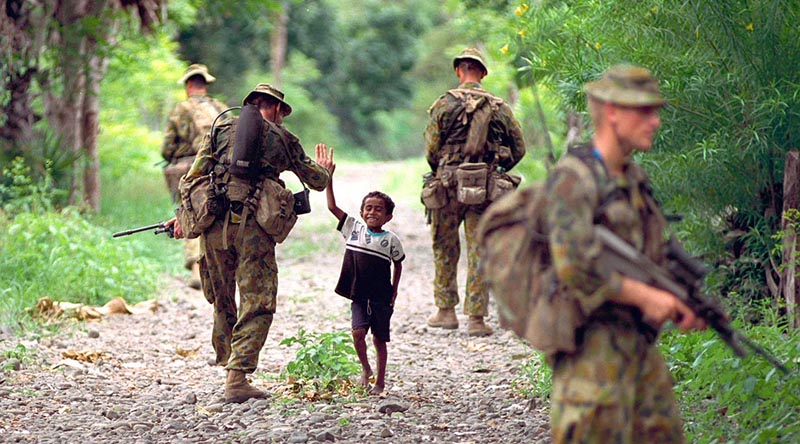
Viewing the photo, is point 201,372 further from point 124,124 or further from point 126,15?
point 124,124

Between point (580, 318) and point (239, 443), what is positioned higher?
point (580, 318)

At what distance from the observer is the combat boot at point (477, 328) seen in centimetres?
967

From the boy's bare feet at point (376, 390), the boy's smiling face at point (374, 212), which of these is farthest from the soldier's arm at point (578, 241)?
the boy's bare feet at point (376, 390)

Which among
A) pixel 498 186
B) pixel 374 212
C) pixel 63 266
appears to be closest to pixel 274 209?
pixel 374 212

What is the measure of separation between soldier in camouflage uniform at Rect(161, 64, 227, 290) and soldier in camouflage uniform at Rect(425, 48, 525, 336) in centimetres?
321

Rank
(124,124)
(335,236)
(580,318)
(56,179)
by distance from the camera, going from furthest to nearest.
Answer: (124,124)
(335,236)
(56,179)
(580,318)

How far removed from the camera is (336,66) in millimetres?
47219

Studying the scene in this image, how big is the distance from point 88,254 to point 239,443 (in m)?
6.03

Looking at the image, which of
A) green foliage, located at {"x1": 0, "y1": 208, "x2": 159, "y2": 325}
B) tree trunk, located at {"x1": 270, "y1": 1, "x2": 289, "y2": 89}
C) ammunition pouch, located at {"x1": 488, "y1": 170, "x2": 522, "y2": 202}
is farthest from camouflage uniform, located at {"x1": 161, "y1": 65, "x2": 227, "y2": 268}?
tree trunk, located at {"x1": 270, "y1": 1, "x2": 289, "y2": 89}

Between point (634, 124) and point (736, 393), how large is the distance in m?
2.15

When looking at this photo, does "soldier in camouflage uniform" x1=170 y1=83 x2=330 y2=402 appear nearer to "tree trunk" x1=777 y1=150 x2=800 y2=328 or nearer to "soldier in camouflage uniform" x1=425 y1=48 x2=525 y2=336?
"soldier in camouflage uniform" x1=425 y1=48 x2=525 y2=336

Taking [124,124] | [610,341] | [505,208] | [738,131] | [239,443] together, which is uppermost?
[124,124]

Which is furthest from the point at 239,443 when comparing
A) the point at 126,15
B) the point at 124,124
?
the point at 124,124

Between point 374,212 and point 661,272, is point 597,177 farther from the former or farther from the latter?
point 374,212
